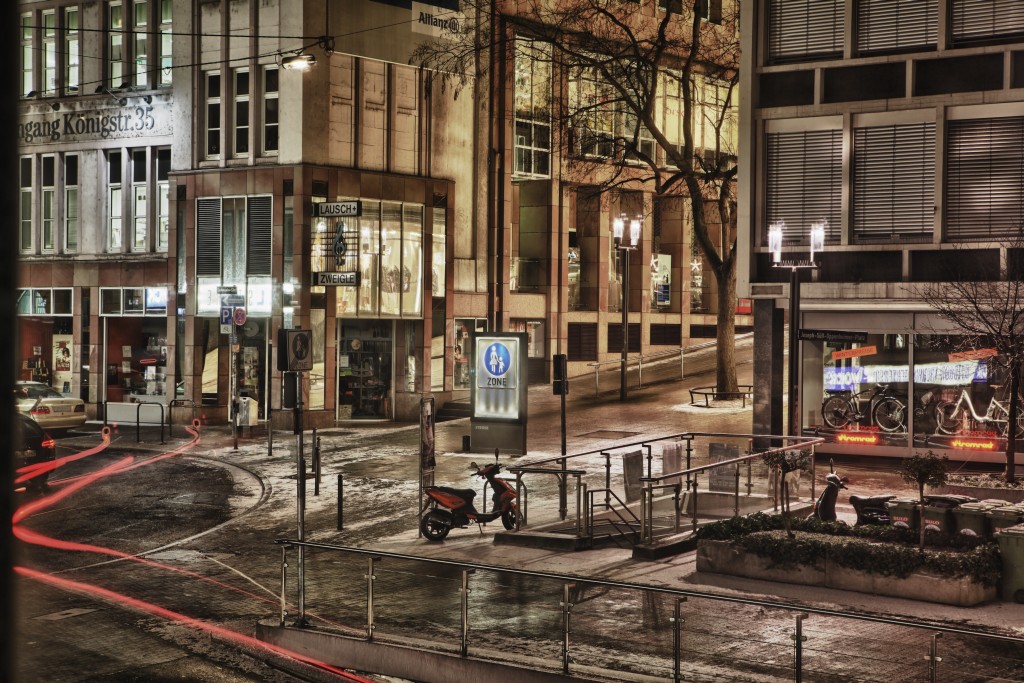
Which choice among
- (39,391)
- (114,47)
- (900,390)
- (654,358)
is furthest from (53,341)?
(900,390)

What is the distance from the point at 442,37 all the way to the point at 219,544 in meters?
25.1

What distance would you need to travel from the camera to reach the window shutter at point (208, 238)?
38250mm

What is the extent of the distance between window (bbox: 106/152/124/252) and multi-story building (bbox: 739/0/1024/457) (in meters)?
23.4

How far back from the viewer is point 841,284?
86.4 feet

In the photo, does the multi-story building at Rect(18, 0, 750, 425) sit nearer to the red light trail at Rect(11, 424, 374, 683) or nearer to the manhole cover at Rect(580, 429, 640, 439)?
the red light trail at Rect(11, 424, 374, 683)

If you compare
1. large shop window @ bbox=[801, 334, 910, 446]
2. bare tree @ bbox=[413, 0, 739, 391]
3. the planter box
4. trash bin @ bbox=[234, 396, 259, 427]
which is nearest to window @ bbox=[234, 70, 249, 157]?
bare tree @ bbox=[413, 0, 739, 391]

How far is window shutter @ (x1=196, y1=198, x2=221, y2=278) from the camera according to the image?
38.2 m

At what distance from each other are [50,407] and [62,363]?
8077 mm

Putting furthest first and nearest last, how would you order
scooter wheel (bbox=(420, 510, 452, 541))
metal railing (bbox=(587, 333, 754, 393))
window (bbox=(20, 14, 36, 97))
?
metal railing (bbox=(587, 333, 754, 393))
window (bbox=(20, 14, 36, 97))
scooter wheel (bbox=(420, 510, 452, 541))

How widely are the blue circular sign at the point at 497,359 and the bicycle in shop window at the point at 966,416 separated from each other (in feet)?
30.2

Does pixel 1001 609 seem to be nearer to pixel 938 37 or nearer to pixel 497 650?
pixel 497 650

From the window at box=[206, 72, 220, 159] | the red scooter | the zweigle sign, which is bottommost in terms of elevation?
the red scooter

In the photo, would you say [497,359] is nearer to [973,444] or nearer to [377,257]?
[973,444]

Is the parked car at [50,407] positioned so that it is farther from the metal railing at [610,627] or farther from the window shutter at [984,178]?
the metal railing at [610,627]
